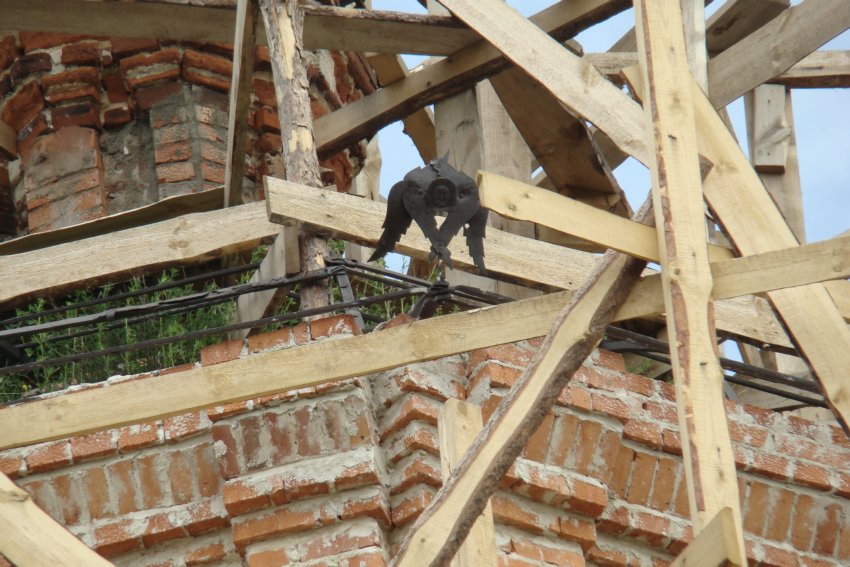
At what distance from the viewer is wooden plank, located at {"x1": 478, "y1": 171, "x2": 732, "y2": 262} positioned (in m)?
4.71

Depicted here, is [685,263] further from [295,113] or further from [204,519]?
[295,113]

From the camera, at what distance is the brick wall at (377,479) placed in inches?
205

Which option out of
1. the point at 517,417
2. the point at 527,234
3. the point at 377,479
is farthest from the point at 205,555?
the point at 527,234

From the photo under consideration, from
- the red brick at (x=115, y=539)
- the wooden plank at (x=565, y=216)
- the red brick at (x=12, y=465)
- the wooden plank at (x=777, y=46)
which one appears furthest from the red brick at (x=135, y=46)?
the wooden plank at (x=565, y=216)

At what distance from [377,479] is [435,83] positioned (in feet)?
9.06

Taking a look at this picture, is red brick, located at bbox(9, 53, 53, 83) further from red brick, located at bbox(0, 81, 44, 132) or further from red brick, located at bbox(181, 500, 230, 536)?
red brick, located at bbox(181, 500, 230, 536)

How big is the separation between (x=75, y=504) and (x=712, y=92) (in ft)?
11.2

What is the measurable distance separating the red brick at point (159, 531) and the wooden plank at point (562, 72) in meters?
1.77

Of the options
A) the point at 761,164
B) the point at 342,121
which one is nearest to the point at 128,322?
the point at 342,121

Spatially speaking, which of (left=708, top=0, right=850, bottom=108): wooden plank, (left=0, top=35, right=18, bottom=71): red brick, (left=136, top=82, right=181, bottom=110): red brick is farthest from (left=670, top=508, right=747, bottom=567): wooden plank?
(left=0, top=35, right=18, bottom=71): red brick

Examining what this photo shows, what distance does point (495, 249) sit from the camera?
612 cm

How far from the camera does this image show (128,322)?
638cm

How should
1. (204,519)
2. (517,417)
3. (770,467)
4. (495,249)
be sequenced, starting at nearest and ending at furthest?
(517,417)
(204,519)
(770,467)
(495,249)

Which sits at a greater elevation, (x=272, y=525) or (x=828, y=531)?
(x=272, y=525)
